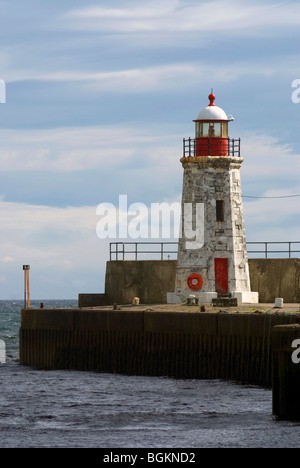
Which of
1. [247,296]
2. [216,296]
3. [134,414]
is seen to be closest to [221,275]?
[216,296]

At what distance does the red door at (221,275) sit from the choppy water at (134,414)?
24.6 feet

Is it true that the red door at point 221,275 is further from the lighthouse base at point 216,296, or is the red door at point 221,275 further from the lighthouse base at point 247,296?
the lighthouse base at point 247,296

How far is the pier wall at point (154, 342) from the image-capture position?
34.8 meters

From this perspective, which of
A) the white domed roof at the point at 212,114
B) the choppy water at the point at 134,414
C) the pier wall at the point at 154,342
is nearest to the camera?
the choppy water at the point at 134,414

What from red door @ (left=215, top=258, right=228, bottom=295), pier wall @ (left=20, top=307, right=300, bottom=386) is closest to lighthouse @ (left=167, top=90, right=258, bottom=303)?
red door @ (left=215, top=258, right=228, bottom=295)

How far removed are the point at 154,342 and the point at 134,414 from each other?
9023 millimetres

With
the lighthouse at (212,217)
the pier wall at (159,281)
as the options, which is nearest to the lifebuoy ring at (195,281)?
the lighthouse at (212,217)

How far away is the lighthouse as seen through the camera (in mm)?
43500

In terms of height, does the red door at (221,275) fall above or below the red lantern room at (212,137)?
below

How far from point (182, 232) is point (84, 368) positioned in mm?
7608

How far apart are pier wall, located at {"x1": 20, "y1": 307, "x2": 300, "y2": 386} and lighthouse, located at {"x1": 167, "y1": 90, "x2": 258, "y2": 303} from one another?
5589 millimetres

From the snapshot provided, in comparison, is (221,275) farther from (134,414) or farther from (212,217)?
(134,414)

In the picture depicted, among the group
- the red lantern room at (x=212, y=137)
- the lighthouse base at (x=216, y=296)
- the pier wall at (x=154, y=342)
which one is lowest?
the pier wall at (x=154, y=342)
